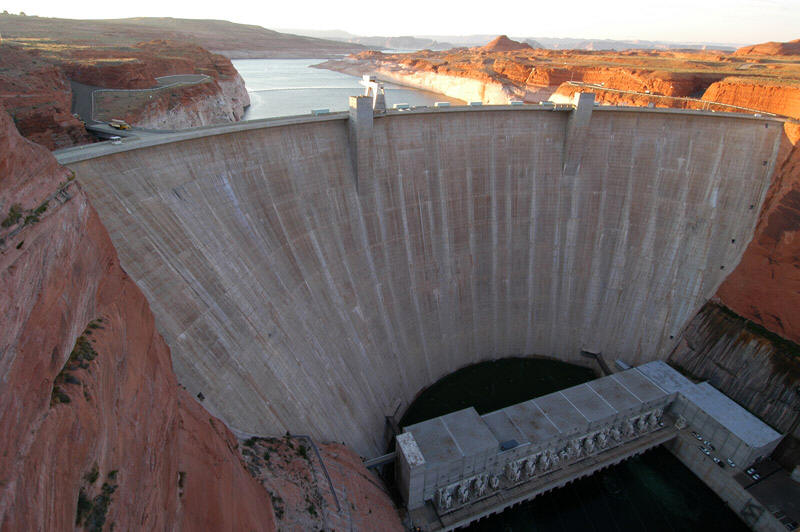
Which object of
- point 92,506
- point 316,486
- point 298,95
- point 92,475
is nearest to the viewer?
point 92,506

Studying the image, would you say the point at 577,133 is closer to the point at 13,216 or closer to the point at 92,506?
the point at 13,216

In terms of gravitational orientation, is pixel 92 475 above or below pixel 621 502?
above

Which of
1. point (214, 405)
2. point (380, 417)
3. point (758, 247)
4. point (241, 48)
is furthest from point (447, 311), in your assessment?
point (241, 48)

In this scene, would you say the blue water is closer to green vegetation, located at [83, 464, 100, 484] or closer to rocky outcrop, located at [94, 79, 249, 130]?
rocky outcrop, located at [94, 79, 249, 130]

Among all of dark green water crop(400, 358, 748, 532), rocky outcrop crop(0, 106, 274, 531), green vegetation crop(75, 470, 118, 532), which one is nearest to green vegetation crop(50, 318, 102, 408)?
rocky outcrop crop(0, 106, 274, 531)

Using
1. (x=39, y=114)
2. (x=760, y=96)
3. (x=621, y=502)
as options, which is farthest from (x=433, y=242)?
(x=760, y=96)
